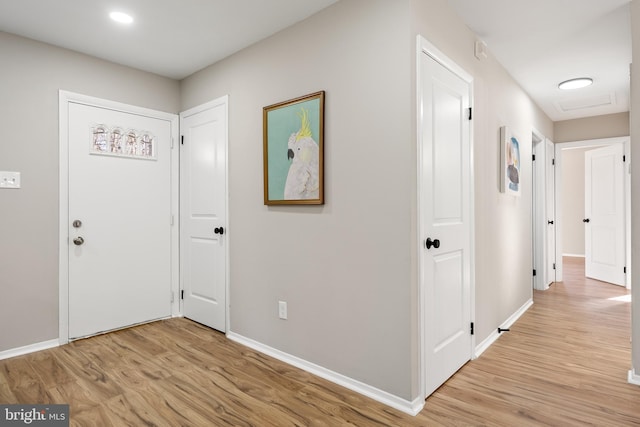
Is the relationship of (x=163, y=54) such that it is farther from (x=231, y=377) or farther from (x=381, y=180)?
(x=231, y=377)

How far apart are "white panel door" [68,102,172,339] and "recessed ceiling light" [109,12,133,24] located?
897 mm

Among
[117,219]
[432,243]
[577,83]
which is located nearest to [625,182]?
[577,83]

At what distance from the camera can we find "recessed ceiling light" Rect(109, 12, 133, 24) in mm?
2439

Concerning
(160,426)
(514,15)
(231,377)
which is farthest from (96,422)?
(514,15)

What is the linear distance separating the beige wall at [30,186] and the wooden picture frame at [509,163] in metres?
3.60

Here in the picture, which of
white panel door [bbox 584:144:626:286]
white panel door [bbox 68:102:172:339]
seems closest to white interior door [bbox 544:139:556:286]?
white panel door [bbox 584:144:626:286]

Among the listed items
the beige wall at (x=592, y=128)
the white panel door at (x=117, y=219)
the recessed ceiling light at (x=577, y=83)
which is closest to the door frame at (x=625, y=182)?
the beige wall at (x=592, y=128)

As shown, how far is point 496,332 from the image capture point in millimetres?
3080

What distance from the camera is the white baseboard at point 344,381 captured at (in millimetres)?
1950

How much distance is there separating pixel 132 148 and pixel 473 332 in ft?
10.6

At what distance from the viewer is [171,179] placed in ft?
11.8

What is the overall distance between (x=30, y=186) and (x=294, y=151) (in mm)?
2031

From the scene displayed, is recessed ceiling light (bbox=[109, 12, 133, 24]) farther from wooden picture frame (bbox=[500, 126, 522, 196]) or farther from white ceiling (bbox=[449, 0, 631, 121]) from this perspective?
wooden picture frame (bbox=[500, 126, 522, 196])

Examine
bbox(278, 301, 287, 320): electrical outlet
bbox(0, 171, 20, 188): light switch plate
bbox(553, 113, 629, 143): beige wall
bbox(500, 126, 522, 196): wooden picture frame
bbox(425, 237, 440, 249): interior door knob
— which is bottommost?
bbox(278, 301, 287, 320): electrical outlet
